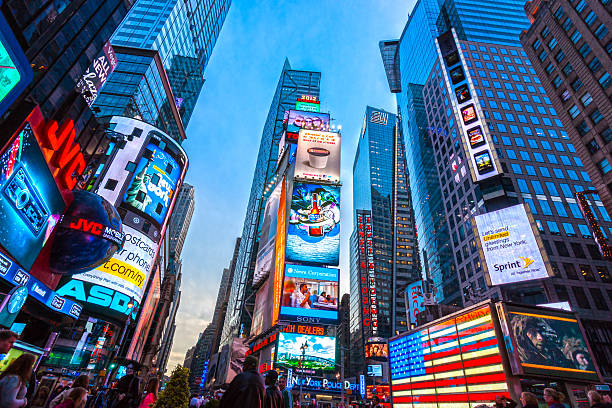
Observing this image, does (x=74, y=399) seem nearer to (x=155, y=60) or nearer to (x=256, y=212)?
(x=155, y=60)

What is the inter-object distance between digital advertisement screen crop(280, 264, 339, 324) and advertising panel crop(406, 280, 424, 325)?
15915mm

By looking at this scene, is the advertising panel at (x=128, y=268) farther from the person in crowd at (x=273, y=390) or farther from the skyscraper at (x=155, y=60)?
the person in crowd at (x=273, y=390)

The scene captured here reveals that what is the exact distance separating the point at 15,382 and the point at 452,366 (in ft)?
65.0

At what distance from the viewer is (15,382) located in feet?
13.4

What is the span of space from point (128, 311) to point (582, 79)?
2276 inches

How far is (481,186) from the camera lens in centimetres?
5175

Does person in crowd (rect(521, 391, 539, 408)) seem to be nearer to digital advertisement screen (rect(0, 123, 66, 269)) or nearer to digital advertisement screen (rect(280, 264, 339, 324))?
digital advertisement screen (rect(0, 123, 66, 269))

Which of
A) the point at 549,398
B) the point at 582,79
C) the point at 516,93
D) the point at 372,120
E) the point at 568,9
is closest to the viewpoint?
the point at 549,398

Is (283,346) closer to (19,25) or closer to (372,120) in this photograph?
(19,25)

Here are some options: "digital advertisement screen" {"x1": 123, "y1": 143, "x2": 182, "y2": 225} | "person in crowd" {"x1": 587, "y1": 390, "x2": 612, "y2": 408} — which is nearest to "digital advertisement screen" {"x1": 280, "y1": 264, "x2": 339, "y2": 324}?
"digital advertisement screen" {"x1": 123, "y1": 143, "x2": 182, "y2": 225}

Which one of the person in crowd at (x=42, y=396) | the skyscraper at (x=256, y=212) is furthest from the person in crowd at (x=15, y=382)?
the skyscraper at (x=256, y=212)

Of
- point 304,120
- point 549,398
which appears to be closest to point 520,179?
point 304,120

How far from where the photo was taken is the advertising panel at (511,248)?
94.7 feet

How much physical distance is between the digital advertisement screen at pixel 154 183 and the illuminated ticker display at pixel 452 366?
31.4 meters
